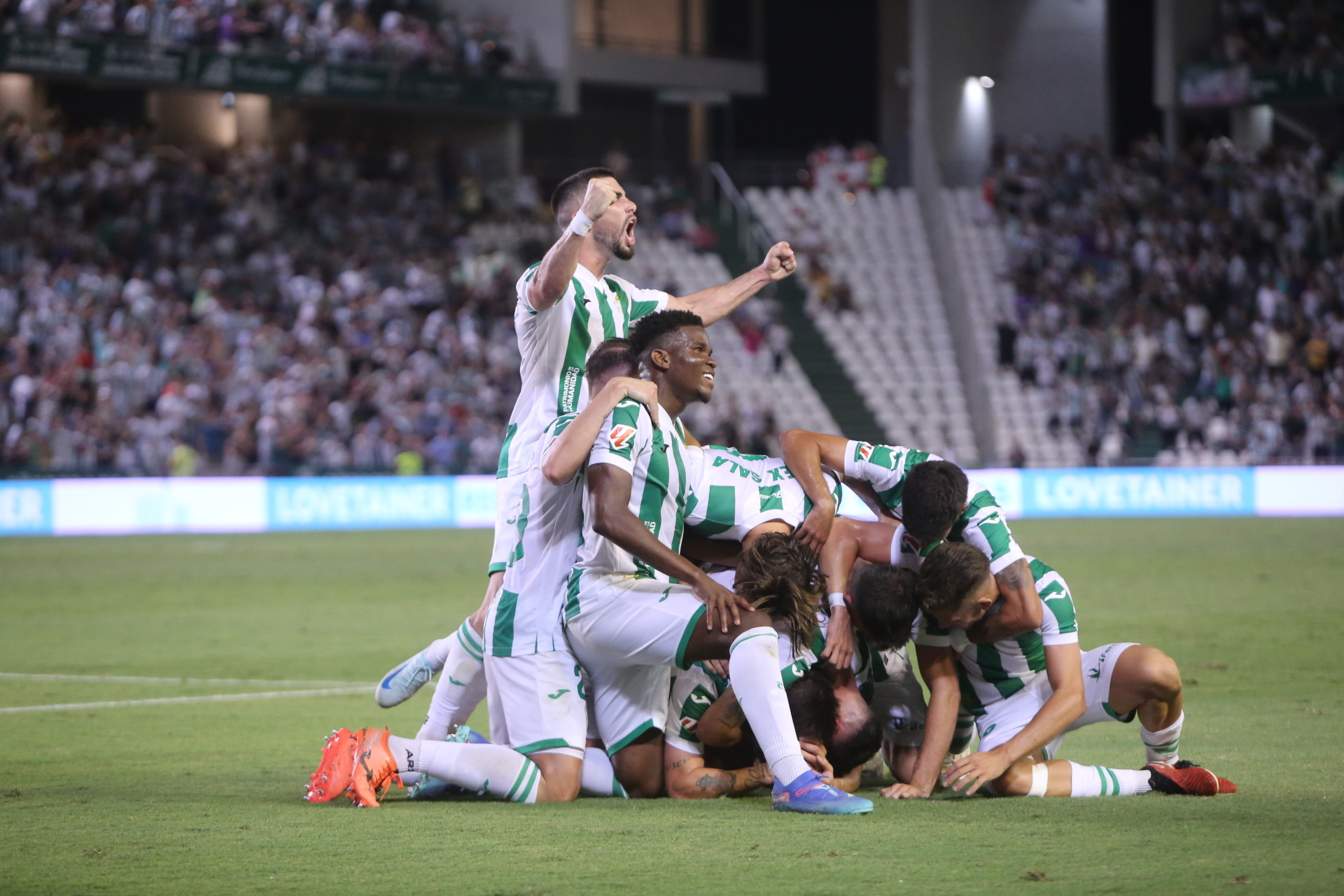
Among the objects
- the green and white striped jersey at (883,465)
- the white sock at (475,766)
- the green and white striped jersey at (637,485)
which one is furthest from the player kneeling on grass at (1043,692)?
the white sock at (475,766)

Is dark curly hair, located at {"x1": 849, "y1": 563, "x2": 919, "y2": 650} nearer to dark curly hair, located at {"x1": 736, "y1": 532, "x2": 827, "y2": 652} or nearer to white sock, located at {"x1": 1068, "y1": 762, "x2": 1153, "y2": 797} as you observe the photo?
dark curly hair, located at {"x1": 736, "y1": 532, "x2": 827, "y2": 652}

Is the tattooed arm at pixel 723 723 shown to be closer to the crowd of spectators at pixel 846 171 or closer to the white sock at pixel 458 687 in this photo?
the white sock at pixel 458 687

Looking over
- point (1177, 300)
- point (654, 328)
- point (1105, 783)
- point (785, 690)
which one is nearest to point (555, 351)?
point (654, 328)

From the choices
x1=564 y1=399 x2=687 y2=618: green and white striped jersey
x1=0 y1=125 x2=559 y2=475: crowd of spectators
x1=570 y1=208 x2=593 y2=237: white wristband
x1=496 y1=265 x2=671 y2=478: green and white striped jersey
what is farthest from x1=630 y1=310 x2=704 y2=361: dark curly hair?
x1=0 y1=125 x2=559 y2=475: crowd of spectators

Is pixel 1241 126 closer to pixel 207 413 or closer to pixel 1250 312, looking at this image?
pixel 1250 312

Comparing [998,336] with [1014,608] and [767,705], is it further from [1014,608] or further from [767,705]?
[767,705]

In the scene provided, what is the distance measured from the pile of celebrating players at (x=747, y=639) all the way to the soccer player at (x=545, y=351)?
0.60 feet

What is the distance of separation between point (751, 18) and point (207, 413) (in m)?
19.5

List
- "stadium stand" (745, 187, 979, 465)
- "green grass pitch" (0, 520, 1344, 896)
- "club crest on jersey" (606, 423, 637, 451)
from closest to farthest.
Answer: "green grass pitch" (0, 520, 1344, 896) < "club crest on jersey" (606, 423, 637, 451) < "stadium stand" (745, 187, 979, 465)

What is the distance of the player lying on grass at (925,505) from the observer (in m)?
5.96

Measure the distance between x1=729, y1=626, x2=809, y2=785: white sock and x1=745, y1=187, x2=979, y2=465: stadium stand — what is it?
23.5 meters

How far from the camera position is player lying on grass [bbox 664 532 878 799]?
600 centimetres

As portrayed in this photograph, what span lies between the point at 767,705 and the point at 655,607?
1.82ft

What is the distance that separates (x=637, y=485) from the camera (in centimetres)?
604
